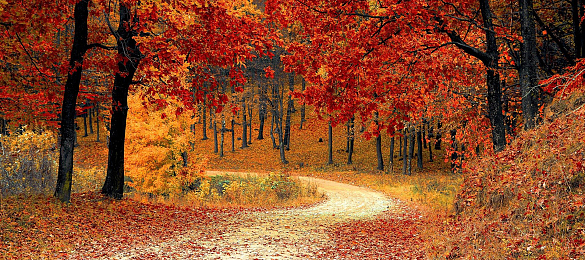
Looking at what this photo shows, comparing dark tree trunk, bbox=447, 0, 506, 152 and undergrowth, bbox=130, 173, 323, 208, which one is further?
undergrowth, bbox=130, 173, 323, 208

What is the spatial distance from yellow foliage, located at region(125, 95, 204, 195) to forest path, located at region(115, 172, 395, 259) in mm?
7599

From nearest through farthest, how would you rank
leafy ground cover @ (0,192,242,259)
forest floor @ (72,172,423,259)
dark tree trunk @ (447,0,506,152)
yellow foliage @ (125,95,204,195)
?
leafy ground cover @ (0,192,242,259)
forest floor @ (72,172,423,259)
dark tree trunk @ (447,0,506,152)
yellow foliage @ (125,95,204,195)

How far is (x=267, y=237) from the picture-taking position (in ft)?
31.5

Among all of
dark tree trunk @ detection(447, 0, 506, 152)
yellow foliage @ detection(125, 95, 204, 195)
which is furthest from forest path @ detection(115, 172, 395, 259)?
yellow foliage @ detection(125, 95, 204, 195)

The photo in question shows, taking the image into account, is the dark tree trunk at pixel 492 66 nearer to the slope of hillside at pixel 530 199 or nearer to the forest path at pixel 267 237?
the slope of hillside at pixel 530 199

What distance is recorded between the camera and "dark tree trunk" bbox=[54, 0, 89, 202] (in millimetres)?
10625

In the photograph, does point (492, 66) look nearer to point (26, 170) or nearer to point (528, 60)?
point (528, 60)

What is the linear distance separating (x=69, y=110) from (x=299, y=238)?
7002mm

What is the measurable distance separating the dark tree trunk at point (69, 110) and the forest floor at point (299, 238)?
3.49 metres

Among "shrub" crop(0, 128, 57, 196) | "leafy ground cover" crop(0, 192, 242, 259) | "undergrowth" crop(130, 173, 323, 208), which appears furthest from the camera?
"undergrowth" crop(130, 173, 323, 208)

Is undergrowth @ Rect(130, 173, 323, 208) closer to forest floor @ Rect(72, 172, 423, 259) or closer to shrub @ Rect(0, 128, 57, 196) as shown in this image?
forest floor @ Rect(72, 172, 423, 259)

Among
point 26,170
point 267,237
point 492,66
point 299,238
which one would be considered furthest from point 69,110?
point 492,66

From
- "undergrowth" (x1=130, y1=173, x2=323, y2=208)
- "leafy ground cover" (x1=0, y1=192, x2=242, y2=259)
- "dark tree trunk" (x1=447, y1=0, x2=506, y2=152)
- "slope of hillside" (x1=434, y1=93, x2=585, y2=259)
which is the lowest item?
"undergrowth" (x1=130, y1=173, x2=323, y2=208)

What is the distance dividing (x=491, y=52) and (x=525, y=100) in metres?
1.36
